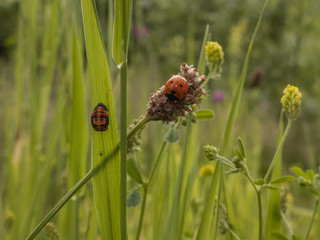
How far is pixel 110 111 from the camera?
11.5 inches

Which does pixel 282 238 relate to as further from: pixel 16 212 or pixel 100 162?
pixel 16 212

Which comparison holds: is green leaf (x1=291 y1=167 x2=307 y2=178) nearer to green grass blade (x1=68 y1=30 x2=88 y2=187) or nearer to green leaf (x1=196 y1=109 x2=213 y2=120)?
green leaf (x1=196 y1=109 x2=213 y2=120)

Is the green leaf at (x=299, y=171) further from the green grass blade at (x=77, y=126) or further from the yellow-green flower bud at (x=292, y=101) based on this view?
the green grass blade at (x=77, y=126)

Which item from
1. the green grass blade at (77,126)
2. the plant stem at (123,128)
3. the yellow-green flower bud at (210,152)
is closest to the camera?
the plant stem at (123,128)

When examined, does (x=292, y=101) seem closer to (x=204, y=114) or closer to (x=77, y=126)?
(x=204, y=114)

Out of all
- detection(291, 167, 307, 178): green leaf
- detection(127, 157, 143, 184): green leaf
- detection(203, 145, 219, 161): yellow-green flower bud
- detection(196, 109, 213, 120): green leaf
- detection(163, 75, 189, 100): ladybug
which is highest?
detection(163, 75, 189, 100): ladybug

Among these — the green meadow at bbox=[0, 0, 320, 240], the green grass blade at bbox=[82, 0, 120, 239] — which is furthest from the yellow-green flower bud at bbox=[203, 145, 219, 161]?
the green grass blade at bbox=[82, 0, 120, 239]

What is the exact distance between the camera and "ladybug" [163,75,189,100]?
10.1 inches

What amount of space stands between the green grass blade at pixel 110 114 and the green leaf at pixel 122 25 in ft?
0.12

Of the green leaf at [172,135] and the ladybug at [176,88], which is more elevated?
the ladybug at [176,88]

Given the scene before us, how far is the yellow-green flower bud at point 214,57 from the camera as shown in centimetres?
41

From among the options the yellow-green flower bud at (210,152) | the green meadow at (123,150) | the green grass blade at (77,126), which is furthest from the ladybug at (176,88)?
the green grass blade at (77,126)

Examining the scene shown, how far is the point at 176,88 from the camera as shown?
0.26 metres

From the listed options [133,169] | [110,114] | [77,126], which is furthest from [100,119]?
[77,126]
